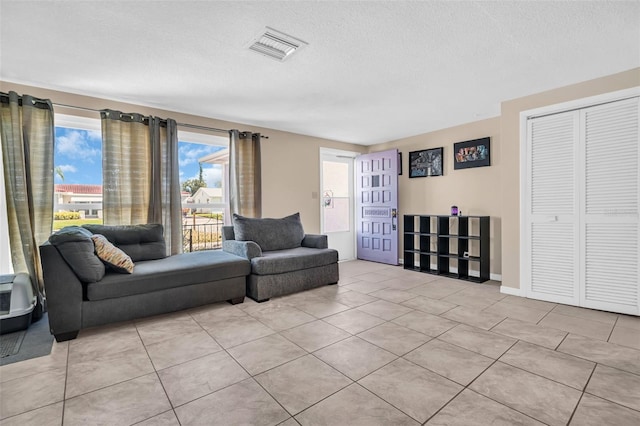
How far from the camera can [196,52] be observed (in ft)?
8.23

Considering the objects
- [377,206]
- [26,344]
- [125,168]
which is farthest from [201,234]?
[377,206]

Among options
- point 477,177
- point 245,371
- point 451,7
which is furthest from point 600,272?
point 245,371

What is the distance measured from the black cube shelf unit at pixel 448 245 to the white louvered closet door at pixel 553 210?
2.83 ft

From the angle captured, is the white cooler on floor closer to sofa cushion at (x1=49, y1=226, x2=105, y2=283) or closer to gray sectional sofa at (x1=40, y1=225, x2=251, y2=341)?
gray sectional sofa at (x1=40, y1=225, x2=251, y2=341)

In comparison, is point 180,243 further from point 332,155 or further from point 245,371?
point 332,155

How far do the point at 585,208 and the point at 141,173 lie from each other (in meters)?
5.05

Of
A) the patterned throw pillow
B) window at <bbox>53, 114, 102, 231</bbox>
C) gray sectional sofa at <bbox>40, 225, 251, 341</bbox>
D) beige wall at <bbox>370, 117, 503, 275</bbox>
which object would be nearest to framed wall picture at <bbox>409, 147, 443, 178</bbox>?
beige wall at <bbox>370, 117, 503, 275</bbox>

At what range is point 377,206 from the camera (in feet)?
19.0

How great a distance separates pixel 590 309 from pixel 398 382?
2.69 metres

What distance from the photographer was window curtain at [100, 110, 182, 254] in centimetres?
344

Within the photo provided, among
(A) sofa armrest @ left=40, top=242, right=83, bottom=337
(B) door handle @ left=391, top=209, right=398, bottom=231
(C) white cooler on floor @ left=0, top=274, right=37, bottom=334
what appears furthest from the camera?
(B) door handle @ left=391, top=209, right=398, bottom=231

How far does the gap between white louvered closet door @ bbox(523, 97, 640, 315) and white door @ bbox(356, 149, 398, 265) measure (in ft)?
7.42

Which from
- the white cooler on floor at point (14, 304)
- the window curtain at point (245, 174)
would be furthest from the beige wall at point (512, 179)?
the white cooler on floor at point (14, 304)

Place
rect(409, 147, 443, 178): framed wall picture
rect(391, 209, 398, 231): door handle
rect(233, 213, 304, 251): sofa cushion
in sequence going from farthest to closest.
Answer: rect(391, 209, 398, 231): door handle
rect(409, 147, 443, 178): framed wall picture
rect(233, 213, 304, 251): sofa cushion
